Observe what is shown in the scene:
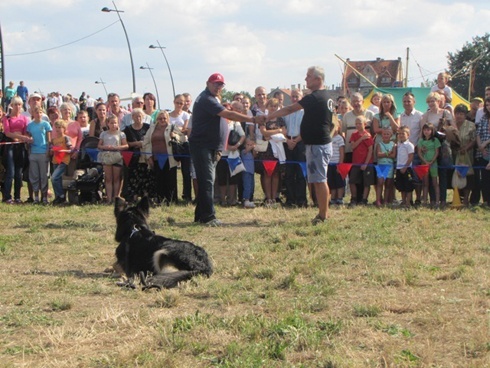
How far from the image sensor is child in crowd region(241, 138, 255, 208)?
13.0 meters

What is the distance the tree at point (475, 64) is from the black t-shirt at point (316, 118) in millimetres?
59548

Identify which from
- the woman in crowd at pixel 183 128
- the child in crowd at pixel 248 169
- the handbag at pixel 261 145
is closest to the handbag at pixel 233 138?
the child in crowd at pixel 248 169

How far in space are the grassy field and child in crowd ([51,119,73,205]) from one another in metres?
3.42

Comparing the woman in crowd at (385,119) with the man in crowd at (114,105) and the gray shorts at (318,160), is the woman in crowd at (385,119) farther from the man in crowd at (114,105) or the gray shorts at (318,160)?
the man in crowd at (114,105)

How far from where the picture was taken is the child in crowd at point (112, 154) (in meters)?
13.2

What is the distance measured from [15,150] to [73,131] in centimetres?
121

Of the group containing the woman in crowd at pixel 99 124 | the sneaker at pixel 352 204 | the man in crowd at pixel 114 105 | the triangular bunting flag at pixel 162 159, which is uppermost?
the man in crowd at pixel 114 105

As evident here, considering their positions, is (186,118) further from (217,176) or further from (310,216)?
(310,216)

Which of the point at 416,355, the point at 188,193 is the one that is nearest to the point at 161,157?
the point at 188,193

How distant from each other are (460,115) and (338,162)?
2.36 m

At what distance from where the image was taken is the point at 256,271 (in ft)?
22.9

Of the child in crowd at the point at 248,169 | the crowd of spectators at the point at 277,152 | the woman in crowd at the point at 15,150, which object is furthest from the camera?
the woman in crowd at the point at 15,150

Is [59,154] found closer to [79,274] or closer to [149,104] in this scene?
[149,104]

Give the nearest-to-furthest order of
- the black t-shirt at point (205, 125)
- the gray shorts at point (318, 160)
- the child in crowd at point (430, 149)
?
the gray shorts at point (318, 160) → the black t-shirt at point (205, 125) → the child in crowd at point (430, 149)
